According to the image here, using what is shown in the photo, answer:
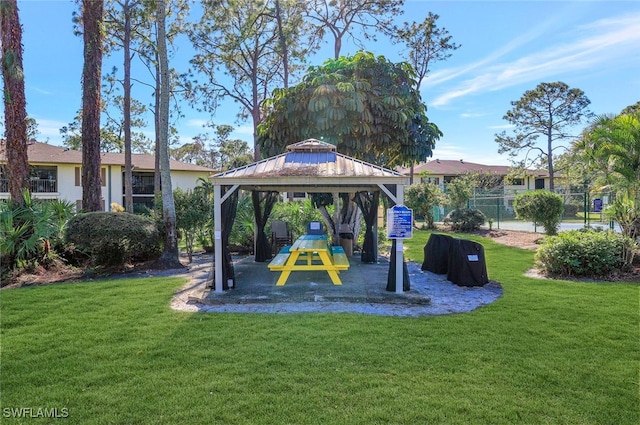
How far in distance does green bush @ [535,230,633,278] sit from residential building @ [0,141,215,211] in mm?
18789

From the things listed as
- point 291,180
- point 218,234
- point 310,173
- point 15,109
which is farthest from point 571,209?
point 15,109

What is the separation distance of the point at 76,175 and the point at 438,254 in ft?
83.6

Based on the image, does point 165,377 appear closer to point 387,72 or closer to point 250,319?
point 250,319

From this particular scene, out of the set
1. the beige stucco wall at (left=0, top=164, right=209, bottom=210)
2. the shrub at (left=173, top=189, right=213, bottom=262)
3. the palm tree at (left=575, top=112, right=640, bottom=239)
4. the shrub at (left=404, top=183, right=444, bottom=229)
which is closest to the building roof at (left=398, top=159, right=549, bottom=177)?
the shrub at (left=404, top=183, right=444, bottom=229)

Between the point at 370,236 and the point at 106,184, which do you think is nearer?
the point at 370,236

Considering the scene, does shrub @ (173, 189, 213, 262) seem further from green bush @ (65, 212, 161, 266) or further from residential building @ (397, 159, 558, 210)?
residential building @ (397, 159, 558, 210)

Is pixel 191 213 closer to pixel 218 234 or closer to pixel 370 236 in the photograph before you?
pixel 218 234

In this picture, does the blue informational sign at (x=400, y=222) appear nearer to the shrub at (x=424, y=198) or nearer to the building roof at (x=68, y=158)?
the shrub at (x=424, y=198)

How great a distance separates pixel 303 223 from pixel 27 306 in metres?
8.77

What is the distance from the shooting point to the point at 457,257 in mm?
8148

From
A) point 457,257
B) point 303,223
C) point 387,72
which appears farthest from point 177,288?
point 387,72

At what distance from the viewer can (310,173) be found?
6.98 metres

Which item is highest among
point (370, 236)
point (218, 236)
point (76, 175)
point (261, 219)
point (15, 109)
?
point (15, 109)

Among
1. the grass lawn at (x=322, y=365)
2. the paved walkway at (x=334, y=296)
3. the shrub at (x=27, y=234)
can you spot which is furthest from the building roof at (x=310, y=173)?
the shrub at (x=27, y=234)
